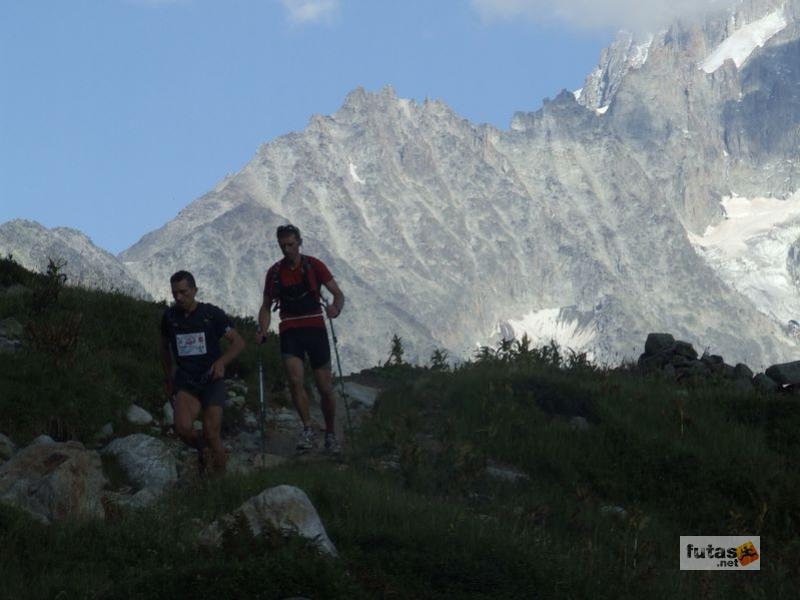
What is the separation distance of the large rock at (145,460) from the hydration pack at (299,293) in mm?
2182

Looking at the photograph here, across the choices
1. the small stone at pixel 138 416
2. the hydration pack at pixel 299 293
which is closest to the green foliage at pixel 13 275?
the small stone at pixel 138 416

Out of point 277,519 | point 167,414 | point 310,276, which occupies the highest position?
point 310,276

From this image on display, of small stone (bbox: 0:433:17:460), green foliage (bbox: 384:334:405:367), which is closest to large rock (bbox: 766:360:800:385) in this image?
green foliage (bbox: 384:334:405:367)

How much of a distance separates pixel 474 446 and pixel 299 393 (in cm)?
223

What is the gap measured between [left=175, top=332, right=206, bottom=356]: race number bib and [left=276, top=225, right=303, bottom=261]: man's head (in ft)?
6.85

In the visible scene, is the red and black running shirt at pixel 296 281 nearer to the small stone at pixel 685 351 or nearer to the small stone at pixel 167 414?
the small stone at pixel 167 414

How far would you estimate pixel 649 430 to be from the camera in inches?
565

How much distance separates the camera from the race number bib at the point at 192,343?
1173 cm

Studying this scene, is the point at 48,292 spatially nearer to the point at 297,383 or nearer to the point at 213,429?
the point at 297,383

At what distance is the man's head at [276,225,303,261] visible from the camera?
1350cm

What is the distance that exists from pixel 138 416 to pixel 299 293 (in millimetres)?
2608

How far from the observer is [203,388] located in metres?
11.8

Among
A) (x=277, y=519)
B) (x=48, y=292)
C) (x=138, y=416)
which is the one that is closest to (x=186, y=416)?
(x=138, y=416)

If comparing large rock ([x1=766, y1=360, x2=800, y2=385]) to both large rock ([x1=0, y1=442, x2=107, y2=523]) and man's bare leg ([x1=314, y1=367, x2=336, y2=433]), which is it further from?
large rock ([x1=0, y1=442, x2=107, y2=523])
